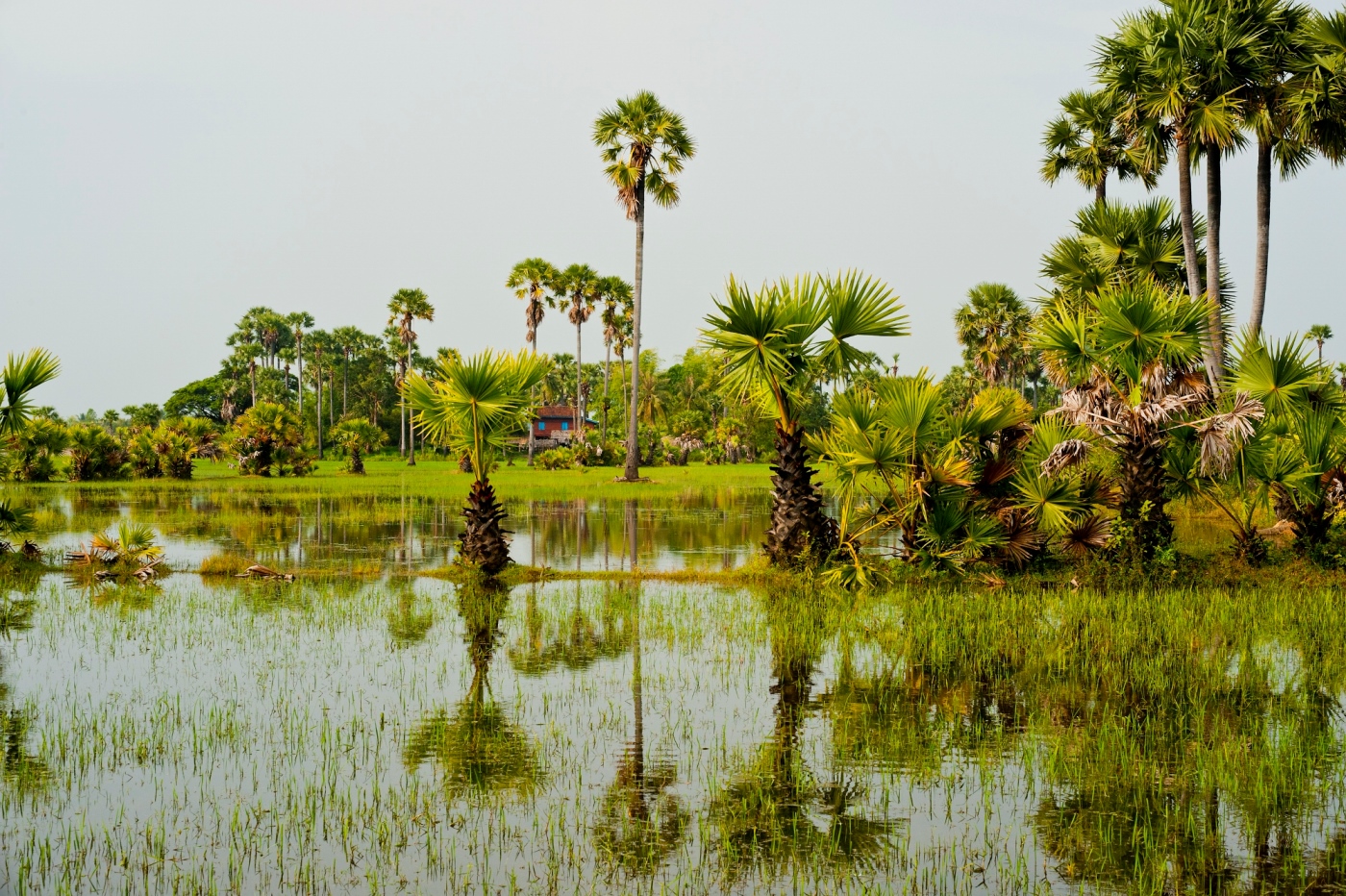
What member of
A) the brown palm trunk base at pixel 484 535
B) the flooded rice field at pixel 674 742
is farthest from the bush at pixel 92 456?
the brown palm trunk base at pixel 484 535

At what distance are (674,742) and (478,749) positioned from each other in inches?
61.0

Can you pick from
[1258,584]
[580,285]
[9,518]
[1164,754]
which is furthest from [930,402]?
[580,285]

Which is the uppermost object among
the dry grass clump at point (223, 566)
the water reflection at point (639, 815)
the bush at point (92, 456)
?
the bush at point (92, 456)

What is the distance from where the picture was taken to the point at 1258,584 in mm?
15977

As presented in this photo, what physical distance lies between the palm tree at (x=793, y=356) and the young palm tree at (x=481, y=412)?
359 cm

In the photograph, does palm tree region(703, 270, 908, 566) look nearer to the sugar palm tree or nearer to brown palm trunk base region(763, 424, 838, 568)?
brown palm trunk base region(763, 424, 838, 568)

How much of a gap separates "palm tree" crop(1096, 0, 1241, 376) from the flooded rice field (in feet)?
42.7

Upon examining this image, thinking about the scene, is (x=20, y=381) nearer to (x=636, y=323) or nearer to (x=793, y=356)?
(x=793, y=356)

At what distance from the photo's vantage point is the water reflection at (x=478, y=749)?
7.96 meters

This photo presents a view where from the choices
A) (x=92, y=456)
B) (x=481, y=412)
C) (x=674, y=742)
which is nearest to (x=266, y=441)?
(x=92, y=456)

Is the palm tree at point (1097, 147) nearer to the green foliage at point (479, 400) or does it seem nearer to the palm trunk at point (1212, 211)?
the palm trunk at point (1212, 211)

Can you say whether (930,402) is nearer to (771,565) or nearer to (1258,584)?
(771,565)

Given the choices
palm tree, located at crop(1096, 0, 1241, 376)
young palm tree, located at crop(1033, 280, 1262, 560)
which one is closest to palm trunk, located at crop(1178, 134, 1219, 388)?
palm tree, located at crop(1096, 0, 1241, 376)

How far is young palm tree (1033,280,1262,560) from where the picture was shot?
54.0 feet
